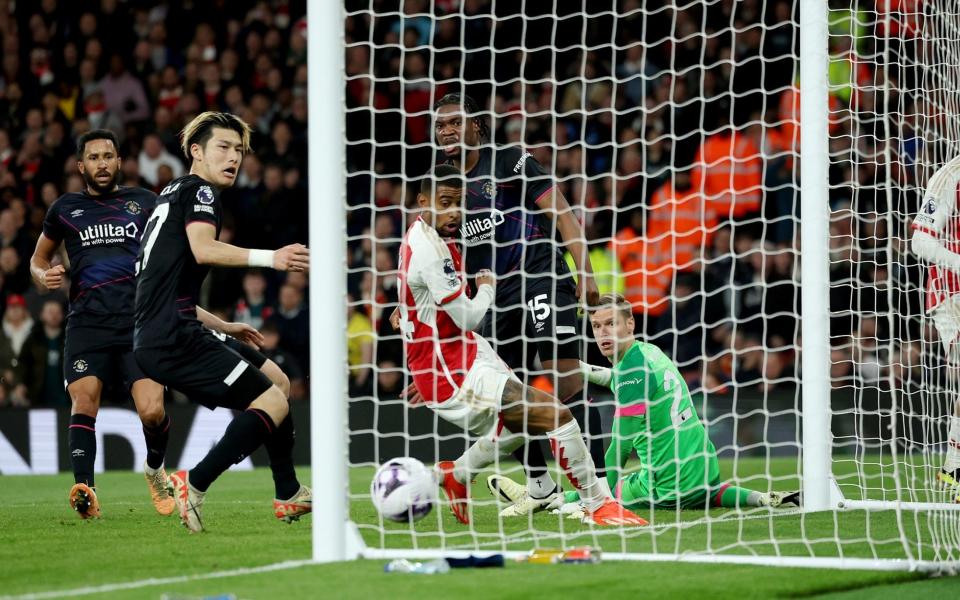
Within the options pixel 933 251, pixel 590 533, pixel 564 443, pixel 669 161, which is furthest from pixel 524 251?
pixel 669 161

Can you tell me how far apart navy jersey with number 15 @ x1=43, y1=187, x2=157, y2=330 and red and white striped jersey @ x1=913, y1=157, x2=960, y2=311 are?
15.0ft

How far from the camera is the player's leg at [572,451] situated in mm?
6398

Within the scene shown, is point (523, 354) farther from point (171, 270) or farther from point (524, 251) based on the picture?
point (171, 270)

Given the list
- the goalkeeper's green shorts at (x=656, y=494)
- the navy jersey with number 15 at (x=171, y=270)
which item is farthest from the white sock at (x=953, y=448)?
the navy jersey with number 15 at (x=171, y=270)

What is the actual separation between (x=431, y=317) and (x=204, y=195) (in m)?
1.23

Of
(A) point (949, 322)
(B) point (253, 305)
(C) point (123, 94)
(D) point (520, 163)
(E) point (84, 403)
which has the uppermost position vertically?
(C) point (123, 94)

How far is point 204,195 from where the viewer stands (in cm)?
623

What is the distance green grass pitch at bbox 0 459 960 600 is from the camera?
4.45 metres

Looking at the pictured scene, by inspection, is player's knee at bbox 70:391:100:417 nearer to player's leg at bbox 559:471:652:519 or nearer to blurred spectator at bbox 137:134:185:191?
player's leg at bbox 559:471:652:519

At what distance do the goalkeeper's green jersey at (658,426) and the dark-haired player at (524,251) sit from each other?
0.23 meters

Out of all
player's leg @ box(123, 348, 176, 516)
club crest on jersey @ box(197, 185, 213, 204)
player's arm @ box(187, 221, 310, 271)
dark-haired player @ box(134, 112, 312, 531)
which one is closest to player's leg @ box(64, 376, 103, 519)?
player's leg @ box(123, 348, 176, 516)

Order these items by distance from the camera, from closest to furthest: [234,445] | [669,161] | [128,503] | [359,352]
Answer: [234,445]
[128,503]
[359,352]
[669,161]

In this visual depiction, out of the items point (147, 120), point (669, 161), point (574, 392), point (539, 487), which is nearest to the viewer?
point (539, 487)

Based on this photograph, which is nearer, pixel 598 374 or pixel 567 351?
pixel 567 351
